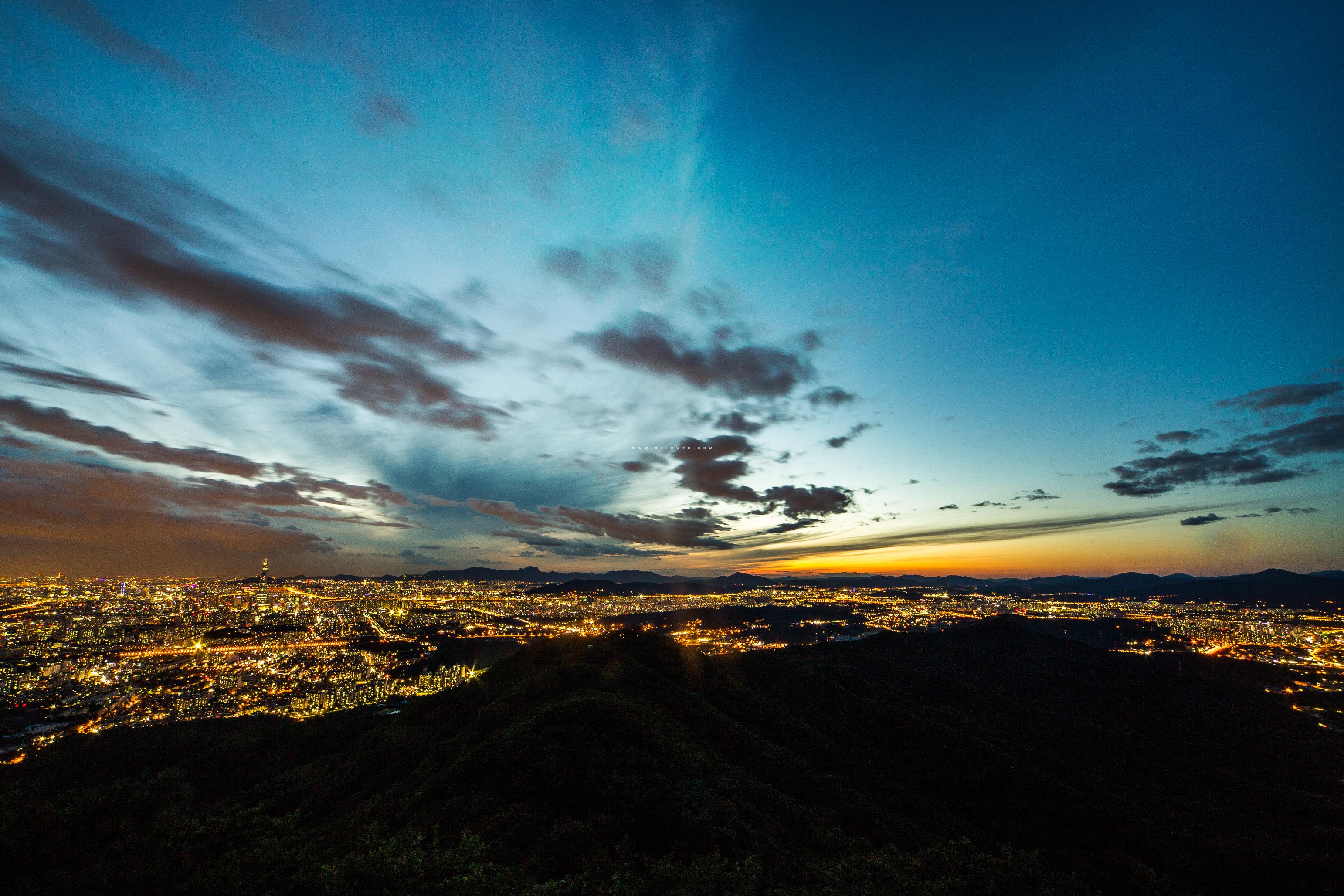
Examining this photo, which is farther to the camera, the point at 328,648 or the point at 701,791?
the point at 328,648

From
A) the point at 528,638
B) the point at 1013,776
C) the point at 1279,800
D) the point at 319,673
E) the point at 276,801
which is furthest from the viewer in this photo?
the point at 528,638

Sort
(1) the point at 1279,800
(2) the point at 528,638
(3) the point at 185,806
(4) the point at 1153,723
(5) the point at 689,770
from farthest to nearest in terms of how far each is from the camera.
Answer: (2) the point at 528,638, (4) the point at 1153,723, (1) the point at 1279,800, (5) the point at 689,770, (3) the point at 185,806

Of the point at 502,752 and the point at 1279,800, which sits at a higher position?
the point at 502,752

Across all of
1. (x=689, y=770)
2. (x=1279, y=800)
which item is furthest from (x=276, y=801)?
(x=1279, y=800)

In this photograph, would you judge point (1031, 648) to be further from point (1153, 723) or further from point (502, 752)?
point (502, 752)

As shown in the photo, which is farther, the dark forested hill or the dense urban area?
the dense urban area

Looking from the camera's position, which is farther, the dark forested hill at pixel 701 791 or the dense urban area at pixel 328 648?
the dense urban area at pixel 328 648

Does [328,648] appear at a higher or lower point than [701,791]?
lower

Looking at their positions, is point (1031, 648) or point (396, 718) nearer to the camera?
point (396, 718)
